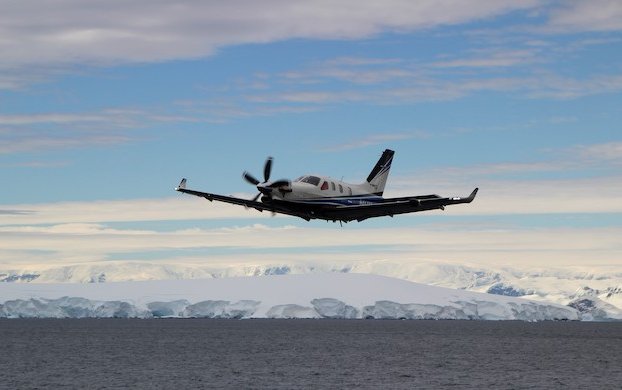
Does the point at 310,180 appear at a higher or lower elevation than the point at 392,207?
higher

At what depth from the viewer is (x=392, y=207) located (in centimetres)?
7375

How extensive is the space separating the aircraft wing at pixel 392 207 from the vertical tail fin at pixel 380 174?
8558 millimetres

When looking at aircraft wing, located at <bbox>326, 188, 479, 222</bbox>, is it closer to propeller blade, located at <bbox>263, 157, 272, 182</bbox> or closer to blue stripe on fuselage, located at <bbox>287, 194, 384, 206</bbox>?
blue stripe on fuselage, located at <bbox>287, 194, 384, 206</bbox>

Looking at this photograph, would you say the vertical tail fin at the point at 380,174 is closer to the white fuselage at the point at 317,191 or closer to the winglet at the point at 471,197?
the white fuselage at the point at 317,191

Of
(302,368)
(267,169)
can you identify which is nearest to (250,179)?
(267,169)

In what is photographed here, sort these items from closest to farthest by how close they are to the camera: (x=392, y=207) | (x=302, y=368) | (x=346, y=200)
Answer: (x=392, y=207) < (x=346, y=200) < (x=302, y=368)

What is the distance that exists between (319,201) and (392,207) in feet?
19.7

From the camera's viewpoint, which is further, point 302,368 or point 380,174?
point 302,368

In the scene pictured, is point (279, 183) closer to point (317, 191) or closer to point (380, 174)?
point (317, 191)

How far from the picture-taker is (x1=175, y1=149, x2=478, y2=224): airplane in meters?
71.4

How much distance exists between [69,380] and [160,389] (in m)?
17.4

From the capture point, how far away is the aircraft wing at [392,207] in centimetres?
7069

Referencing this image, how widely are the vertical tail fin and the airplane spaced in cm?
678

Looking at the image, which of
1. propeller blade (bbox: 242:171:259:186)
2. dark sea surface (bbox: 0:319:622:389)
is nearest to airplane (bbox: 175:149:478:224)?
propeller blade (bbox: 242:171:259:186)
